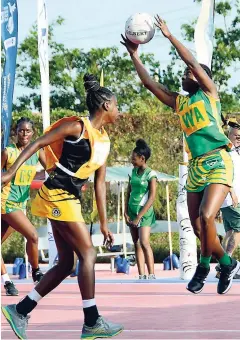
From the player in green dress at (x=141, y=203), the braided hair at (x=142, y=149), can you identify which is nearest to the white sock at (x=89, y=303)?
the player in green dress at (x=141, y=203)

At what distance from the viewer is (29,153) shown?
324 inches

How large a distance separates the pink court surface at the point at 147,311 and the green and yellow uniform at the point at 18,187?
1098 millimetres

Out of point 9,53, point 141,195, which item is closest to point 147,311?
point 141,195

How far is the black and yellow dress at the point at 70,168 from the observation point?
28.2 ft

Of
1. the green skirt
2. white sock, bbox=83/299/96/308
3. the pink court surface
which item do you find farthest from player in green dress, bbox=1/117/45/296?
white sock, bbox=83/299/96/308

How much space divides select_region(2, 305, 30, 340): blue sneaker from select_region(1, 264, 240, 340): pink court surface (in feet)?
0.81

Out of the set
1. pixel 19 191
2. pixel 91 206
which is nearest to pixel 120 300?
pixel 19 191

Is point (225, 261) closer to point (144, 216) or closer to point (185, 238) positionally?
point (144, 216)

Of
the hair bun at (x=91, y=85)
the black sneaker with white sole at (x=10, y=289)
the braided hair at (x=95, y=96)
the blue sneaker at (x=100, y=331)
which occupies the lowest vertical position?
the blue sneaker at (x=100, y=331)

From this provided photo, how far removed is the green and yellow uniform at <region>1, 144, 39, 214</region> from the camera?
526 inches

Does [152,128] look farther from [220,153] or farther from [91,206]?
[220,153]

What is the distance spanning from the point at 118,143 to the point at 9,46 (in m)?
10.8

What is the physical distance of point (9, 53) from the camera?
15.8 m

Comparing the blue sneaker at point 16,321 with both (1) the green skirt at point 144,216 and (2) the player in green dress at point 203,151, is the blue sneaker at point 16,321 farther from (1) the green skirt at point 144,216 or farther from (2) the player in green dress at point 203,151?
(1) the green skirt at point 144,216
